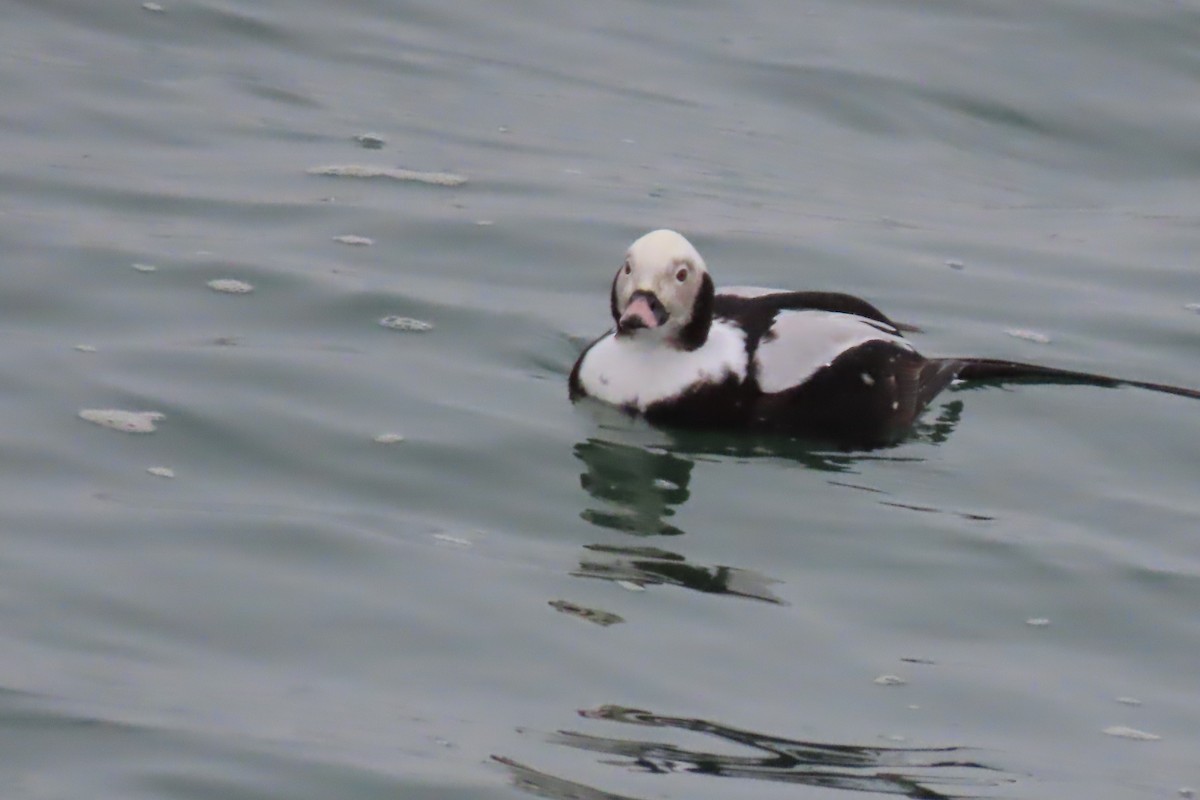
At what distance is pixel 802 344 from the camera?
7.97 m

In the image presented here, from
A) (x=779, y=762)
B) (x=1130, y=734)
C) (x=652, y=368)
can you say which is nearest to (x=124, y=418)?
(x=652, y=368)

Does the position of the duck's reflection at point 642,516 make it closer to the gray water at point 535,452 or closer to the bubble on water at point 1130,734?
the gray water at point 535,452

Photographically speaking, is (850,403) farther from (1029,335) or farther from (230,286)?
(230,286)

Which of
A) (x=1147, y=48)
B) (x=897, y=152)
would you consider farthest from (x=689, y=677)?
(x=1147, y=48)

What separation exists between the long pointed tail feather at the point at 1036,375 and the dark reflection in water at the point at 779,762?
353 centimetres

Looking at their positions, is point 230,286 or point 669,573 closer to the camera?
point 669,573

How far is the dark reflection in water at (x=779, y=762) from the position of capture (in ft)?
16.4

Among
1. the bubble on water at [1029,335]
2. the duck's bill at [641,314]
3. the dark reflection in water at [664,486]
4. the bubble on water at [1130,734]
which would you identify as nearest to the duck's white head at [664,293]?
the duck's bill at [641,314]

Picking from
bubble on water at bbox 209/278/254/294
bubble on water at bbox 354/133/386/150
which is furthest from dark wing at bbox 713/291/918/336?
bubble on water at bbox 354/133/386/150

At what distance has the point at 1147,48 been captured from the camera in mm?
15719

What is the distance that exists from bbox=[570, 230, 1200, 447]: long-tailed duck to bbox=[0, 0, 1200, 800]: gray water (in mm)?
142

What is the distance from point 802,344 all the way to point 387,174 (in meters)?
3.78

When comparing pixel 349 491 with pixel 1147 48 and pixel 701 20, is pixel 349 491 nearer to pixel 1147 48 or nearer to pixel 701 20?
pixel 701 20

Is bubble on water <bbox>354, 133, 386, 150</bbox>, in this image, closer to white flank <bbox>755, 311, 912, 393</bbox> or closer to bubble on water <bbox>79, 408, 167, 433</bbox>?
white flank <bbox>755, 311, 912, 393</bbox>
